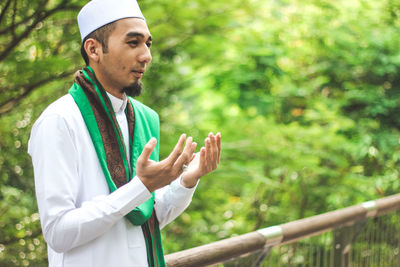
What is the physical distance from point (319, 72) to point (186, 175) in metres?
6.04

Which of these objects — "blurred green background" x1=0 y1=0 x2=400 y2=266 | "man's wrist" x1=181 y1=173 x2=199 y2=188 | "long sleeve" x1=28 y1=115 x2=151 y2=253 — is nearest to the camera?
"long sleeve" x1=28 y1=115 x2=151 y2=253

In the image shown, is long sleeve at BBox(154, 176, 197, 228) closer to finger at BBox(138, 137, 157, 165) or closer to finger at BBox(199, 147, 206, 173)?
finger at BBox(199, 147, 206, 173)

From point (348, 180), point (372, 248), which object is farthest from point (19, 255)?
point (348, 180)

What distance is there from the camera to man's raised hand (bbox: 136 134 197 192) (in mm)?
1452

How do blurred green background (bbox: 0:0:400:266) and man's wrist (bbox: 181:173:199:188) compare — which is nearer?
man's wrist (bbox: 181:173:199:188)

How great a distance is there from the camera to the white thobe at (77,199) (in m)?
1.39

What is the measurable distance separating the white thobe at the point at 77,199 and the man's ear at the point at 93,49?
6.8 inches

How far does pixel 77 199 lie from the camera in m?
1.49

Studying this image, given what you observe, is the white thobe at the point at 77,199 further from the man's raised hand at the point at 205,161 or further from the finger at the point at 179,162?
the man's raised hand at the point at 205,161

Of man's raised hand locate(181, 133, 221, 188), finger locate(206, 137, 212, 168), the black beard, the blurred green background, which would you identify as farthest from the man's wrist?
the blurred green background

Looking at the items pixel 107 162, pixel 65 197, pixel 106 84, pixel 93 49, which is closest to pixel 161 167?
pixel 107 162

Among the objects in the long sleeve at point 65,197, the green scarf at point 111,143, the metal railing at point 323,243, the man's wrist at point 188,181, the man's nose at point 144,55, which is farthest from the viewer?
the metal railing at point 323,243

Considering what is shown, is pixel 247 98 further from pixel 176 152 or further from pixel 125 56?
pixel 176 152

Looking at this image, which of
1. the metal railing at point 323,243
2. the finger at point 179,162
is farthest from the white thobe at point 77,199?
the metal railing at point 323,243
